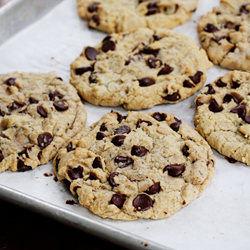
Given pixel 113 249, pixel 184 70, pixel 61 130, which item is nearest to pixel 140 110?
pixel 184 70

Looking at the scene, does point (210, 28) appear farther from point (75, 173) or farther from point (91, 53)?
point (75, 173)

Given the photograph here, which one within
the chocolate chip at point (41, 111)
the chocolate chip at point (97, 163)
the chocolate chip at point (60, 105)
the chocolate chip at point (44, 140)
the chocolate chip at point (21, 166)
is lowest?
the chocolate chip at point (97, 163)

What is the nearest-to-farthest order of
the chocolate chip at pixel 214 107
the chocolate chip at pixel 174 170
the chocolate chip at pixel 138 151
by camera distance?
the chocolate chip at pixel 174 170 < the chocolate chip at pixel 138 151 < the chocolate chip at pixel 214 107

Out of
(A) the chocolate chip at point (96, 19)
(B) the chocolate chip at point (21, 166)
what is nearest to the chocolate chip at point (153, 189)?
(B) the chocolate chip at point (21, 166)

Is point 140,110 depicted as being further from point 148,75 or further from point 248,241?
point 248,241

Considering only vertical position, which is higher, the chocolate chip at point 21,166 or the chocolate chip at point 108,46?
the chocolate chip at point 108,46

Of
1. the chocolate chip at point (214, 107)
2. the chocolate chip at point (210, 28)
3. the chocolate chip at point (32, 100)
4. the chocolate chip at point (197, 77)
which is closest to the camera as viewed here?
the chocolate chip at point (214, 107)

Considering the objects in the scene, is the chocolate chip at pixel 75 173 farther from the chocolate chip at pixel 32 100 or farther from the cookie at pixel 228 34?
the cookie at pixel 228 34

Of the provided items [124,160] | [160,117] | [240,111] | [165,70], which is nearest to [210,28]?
[165,70]
